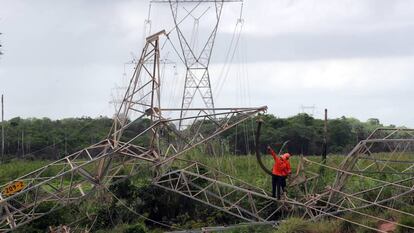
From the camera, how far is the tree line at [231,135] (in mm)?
54688

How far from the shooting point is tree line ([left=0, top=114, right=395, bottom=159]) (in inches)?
2153

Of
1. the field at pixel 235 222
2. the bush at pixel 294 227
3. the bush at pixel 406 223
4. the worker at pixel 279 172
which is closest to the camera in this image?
the bush at pixel 406 223

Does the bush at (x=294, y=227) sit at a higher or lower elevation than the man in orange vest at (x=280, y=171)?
lower

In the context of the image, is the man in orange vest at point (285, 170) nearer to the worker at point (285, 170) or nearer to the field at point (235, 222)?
the worker at point (285, 170)

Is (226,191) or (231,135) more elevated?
(231,135)

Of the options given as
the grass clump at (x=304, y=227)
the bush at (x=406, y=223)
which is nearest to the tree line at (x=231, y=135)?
the grass clump at (x=304, y=227)

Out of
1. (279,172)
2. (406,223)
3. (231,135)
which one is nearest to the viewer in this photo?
(406,223)

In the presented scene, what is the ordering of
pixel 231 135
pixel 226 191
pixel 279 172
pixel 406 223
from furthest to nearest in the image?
pixel 231 135 → pixel 226 191 → pixel 279 172 → pixel 406 223

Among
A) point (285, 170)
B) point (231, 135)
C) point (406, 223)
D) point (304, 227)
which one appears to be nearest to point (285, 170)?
point (285, 170)

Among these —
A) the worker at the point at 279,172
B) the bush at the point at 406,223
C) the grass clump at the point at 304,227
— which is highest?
the worker at the point at 279,172

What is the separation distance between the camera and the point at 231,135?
48.1 m

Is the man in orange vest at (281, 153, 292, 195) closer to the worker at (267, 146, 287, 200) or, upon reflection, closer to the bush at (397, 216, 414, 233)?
the worker at (267, 146, 287, 200)

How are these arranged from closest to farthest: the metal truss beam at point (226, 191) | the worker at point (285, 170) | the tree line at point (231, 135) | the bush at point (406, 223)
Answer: the bush at point (406, 223) < the worker at point (285, 170) < the metal truss beam at point (226, 191) < the tree line at point (231, 135)

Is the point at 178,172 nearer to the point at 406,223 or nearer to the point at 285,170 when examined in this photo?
the point at 285,170
